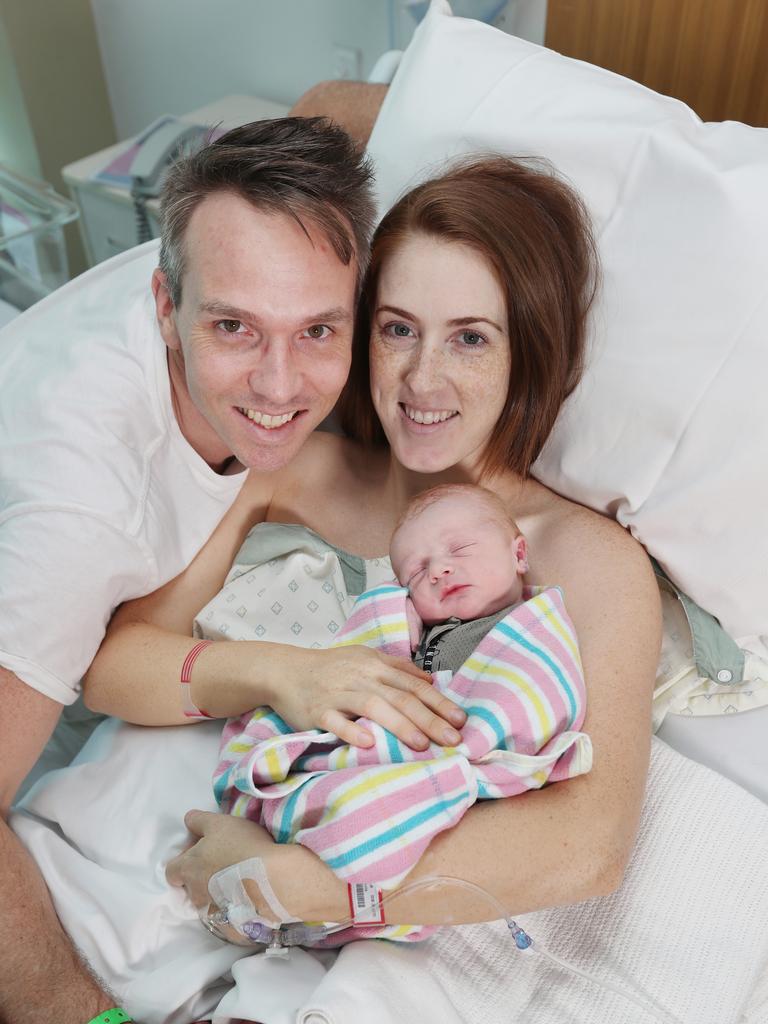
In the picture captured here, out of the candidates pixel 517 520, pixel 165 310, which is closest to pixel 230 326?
pixel 165 310

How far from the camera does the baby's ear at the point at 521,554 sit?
1584 mm

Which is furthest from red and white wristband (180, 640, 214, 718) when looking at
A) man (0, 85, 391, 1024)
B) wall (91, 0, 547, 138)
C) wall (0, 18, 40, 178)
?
wall (0, 18, 40, 178)

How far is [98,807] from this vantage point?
159 centimetres

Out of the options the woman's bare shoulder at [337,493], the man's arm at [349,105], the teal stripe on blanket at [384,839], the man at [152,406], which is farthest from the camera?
the man's arm at [349,105]

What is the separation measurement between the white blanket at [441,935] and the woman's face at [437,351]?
0.61 m

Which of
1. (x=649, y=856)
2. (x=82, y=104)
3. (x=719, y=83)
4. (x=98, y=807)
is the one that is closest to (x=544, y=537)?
(x=649, y=856)

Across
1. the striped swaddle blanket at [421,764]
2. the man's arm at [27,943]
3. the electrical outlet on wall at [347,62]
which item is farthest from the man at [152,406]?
the electrical outlet on wall at [347,62]

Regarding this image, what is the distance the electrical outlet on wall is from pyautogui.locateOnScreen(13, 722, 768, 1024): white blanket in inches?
92.1

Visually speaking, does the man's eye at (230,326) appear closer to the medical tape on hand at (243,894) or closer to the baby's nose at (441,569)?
the baby's nose at (441,569)

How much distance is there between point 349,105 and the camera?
2418 millimetres

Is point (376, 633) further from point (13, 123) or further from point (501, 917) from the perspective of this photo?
point (13, 123)

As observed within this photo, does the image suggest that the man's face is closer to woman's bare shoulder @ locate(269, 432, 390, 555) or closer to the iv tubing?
woman's bare shoulder @ locate(269, 432, 390, 555)

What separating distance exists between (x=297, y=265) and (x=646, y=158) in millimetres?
609

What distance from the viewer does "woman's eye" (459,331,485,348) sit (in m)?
1.68
